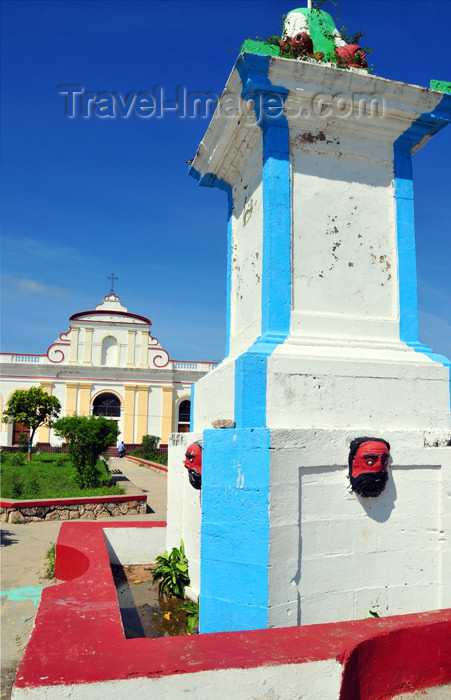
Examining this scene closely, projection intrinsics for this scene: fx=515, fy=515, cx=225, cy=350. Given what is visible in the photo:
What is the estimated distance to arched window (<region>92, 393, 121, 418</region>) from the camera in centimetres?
2755

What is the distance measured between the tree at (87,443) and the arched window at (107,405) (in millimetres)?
15826

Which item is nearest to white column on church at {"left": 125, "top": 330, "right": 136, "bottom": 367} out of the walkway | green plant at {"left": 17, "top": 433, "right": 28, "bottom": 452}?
green plant at {"left": 17, "top": 433, "right": 28, "bottom": 452}

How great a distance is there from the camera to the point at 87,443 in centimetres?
1109

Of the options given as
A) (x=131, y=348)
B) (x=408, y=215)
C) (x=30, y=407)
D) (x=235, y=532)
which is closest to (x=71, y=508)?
(x=235, y=532)

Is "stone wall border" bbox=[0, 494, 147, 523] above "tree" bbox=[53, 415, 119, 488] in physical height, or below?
below

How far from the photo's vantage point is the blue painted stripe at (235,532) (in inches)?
107

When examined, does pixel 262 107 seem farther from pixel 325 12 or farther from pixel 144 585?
pixel 144 585

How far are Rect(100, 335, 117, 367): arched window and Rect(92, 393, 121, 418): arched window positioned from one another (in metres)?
1.79

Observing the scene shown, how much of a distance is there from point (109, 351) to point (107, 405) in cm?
297

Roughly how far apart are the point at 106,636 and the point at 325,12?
4.55 meters

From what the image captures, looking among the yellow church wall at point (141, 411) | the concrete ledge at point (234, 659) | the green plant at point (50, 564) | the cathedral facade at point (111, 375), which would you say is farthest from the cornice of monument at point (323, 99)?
the yellow church wall at point (141, 411)

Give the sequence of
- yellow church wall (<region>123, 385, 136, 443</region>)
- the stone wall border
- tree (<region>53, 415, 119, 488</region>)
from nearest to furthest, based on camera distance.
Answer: the stone wall border → tree (<region>53, 415, 119, 488</region>) → yellow church wall (<region>123, 385, 136, 443</region>)

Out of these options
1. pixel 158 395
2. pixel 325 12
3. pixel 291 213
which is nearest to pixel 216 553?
pixel 291 213

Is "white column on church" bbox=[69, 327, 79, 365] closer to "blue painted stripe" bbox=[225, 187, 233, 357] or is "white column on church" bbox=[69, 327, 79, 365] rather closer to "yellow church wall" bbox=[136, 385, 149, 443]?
"yellow church wall" bbox=[136, 385, 149, 443]
